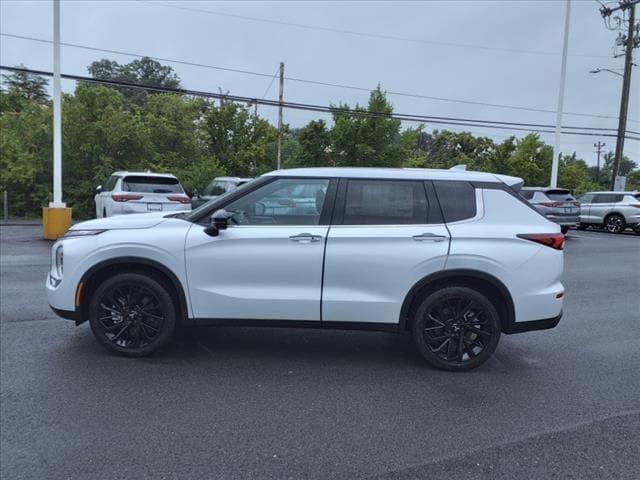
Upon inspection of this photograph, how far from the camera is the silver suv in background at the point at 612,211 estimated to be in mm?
20828

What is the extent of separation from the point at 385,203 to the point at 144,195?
388 inches

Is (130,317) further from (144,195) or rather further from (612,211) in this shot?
(612,211)

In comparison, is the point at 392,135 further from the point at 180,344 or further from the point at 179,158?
the point at 180,344

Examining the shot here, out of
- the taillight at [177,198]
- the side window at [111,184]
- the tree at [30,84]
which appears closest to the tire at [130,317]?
the taillight at [177,198]

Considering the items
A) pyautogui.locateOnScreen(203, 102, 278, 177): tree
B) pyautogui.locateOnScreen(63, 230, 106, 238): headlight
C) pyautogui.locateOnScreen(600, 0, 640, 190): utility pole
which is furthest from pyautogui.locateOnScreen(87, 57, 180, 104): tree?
pyautogui.locateOnScreen(63, 230, 106, 238): headlight

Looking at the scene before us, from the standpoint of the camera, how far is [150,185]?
44.8ft

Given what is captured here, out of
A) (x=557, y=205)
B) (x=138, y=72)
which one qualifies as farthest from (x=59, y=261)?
(x=138, y=72)

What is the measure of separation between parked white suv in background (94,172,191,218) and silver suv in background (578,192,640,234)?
16.6 meters

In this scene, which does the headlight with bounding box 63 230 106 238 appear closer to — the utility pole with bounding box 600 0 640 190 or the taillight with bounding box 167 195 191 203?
the taillight with bounding box 167 195 191 203

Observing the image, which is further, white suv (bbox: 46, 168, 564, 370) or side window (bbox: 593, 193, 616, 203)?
side window (bbox: 593, 193, 616, 203)

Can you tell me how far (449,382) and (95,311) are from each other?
3.12m

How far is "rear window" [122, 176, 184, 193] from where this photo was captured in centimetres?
1349

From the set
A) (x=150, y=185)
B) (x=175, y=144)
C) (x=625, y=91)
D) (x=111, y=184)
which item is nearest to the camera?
(x=150, y=185)

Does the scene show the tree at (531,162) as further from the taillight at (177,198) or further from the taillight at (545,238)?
the taillight at (545,238)
